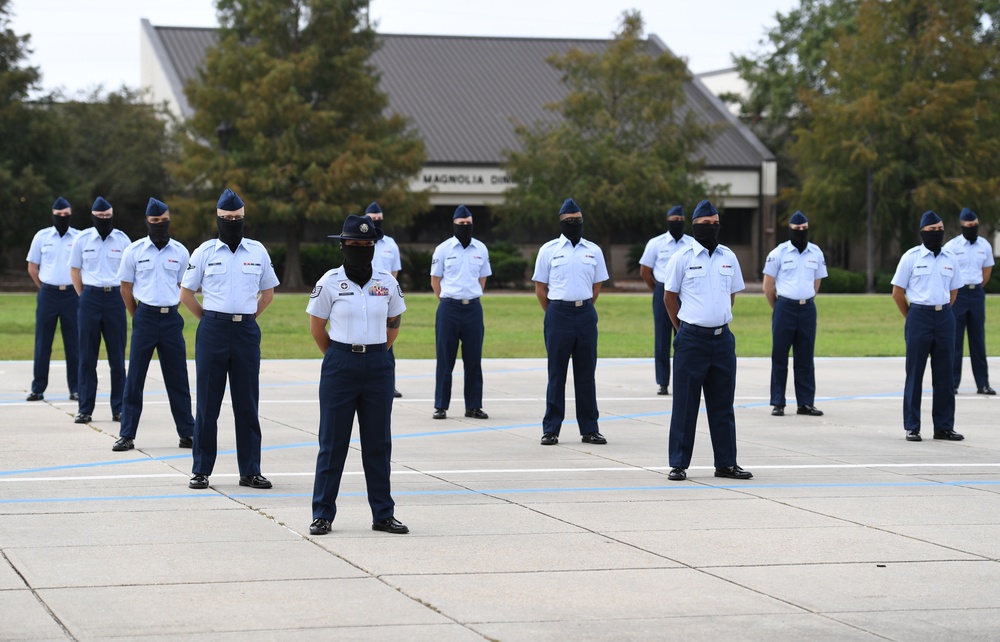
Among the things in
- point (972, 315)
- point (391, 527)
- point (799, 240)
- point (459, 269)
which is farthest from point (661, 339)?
point (391, 527)

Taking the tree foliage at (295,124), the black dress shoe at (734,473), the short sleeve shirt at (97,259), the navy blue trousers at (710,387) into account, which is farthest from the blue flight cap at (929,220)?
the tree foliage at (295,124)

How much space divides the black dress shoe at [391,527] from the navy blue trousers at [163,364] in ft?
13.7

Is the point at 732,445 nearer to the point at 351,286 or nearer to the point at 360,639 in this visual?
the point at 351,286

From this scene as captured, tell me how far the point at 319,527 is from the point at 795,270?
8967 mm

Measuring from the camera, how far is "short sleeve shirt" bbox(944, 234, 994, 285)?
1767cm

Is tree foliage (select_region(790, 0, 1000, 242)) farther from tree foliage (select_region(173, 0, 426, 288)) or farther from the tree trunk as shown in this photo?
the tree trunk

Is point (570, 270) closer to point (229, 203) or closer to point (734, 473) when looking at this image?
point (734, 473)

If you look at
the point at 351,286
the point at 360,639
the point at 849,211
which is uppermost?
the point at 849,211

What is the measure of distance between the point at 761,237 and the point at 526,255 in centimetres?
1123

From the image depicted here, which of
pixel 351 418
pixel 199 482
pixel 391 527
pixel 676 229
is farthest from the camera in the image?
pixel 676 229

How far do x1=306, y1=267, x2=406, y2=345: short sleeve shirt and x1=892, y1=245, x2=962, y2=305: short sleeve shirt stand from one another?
22.3 feet

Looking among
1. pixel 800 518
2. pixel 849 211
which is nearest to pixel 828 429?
pixel 800 518

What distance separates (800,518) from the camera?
30.7 feet

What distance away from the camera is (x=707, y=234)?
11.2 metres
